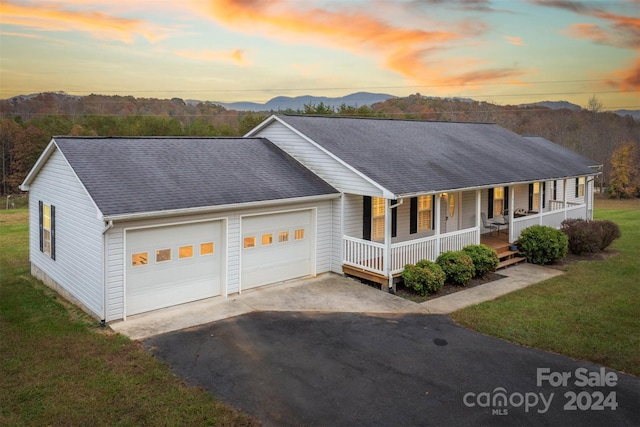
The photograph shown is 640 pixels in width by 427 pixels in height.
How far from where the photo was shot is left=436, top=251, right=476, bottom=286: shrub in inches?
500

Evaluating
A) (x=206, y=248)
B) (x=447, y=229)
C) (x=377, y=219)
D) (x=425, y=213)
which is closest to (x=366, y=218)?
(x=377, y=219)

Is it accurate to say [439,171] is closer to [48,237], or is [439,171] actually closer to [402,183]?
[402,183]

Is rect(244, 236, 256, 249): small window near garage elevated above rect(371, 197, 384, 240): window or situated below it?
below

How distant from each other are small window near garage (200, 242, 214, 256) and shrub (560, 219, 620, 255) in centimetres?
1302

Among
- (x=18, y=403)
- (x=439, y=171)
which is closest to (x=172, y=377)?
(x=18, y=403)

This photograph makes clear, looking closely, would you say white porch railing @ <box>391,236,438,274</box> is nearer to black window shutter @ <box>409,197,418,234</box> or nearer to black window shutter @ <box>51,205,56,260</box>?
black window shutter @ <box>409,197,418,234</box>

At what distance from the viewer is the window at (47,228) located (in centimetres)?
1218

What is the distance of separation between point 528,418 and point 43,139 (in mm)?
53211

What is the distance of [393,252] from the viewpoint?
12.4 metres

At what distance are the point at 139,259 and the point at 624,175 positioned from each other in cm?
4772

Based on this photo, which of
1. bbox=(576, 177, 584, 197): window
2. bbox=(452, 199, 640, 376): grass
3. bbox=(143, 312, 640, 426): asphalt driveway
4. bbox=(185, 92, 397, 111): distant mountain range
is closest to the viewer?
bbox=(143, 312, 640, 426): asphalt driveway

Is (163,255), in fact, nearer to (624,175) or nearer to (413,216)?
(413,216)

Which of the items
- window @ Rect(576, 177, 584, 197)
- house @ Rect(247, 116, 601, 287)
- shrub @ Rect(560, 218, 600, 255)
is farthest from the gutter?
window @ Rect(576, 177, 584, 197)

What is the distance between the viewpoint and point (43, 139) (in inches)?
1901
